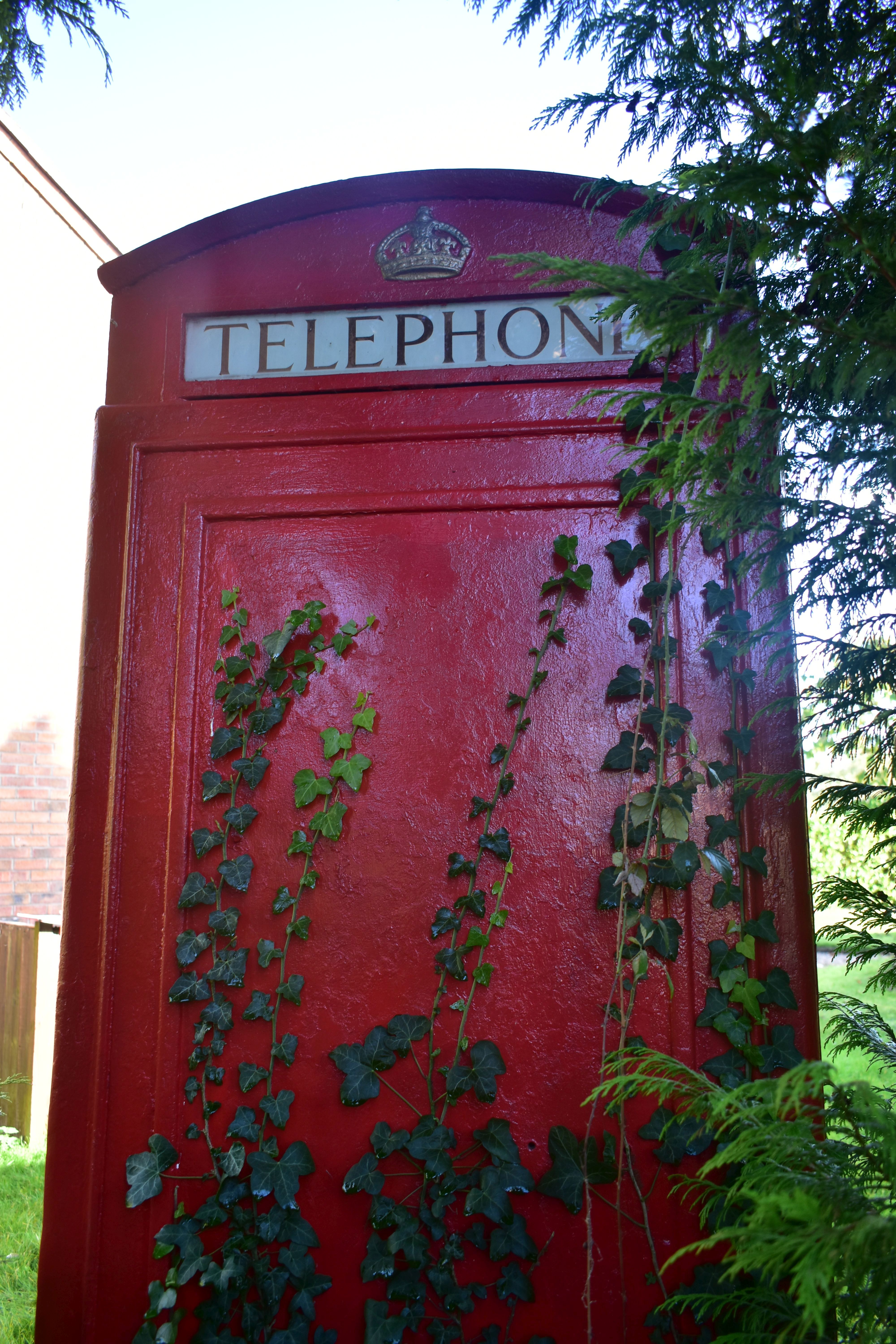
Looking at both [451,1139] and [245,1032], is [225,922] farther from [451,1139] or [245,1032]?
[451,1139]

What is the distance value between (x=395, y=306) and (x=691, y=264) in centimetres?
99

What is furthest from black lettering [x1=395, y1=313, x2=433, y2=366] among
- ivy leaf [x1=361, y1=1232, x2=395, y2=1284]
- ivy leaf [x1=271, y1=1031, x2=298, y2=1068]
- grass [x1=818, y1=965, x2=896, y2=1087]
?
grass [x1=818, y1=965, x2=896, y2=1087]

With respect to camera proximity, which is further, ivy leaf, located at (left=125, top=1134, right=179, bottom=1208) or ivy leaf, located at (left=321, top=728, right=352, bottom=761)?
ivy leaf, located at (left=321, top=728, right=352, bottom=761)

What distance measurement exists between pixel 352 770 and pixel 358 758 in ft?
0.12

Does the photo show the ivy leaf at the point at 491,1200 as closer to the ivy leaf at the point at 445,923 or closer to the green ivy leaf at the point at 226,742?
the ivy leaf at the point at 445,923

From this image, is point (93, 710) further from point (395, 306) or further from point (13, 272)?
point (13, 272)

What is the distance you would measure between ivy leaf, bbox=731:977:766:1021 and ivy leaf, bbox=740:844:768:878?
25cm

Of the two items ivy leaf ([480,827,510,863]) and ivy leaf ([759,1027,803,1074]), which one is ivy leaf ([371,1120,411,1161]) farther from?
ivy leaf ([759,1027,803,1074])

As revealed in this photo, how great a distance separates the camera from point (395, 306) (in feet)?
8.12

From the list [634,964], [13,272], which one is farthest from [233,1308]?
[13,272]

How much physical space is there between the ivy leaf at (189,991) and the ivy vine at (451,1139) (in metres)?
0.37

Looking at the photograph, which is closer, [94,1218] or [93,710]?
[94,1218]

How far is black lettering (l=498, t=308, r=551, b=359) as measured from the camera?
2.40m

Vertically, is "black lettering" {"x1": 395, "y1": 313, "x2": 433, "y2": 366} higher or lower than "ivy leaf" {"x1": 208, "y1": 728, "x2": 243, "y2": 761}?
higher
